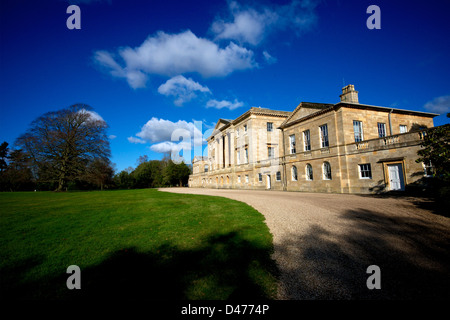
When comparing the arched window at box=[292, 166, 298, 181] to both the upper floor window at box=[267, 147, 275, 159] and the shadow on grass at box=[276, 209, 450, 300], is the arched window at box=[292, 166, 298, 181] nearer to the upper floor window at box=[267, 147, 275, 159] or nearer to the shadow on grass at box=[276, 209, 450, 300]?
the upper floor window at box=[267, 147, 275, 159]

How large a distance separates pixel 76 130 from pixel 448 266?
36.8 m

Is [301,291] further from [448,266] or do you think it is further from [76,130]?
[76,130]

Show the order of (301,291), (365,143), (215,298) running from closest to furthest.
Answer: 1. (215,298)
2. (301,291)
3. (365,143)

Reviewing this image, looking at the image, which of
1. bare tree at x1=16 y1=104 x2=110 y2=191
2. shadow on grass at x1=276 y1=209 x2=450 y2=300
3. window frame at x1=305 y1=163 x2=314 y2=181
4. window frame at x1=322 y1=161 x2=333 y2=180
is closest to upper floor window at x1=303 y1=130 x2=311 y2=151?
window frame at x1=305 y1=163 x2=314 y2=181

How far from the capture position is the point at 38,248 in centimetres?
448

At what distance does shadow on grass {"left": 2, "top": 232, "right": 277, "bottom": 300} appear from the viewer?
291cm

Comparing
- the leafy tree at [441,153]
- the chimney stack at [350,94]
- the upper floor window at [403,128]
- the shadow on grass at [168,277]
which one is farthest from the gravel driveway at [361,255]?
the upper floor window at [403,128]

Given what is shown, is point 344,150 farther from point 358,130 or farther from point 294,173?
point 294,173

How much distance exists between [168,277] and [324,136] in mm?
20200

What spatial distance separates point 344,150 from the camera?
1686cm

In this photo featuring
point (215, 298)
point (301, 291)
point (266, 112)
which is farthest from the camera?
point (266, 112)

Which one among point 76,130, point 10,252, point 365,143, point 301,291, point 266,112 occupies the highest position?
point 266,112

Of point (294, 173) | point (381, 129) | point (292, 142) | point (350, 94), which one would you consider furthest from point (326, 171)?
point (350, 94)
